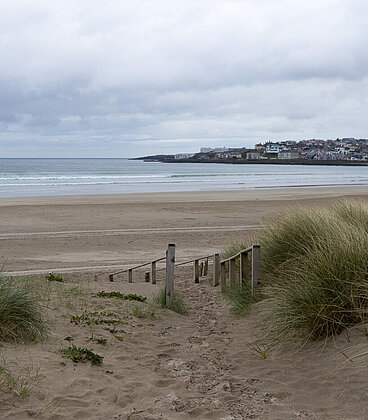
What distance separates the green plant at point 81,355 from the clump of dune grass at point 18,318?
46 centimetres

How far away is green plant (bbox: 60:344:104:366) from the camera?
5270 mm

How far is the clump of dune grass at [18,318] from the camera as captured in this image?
5.54 metres

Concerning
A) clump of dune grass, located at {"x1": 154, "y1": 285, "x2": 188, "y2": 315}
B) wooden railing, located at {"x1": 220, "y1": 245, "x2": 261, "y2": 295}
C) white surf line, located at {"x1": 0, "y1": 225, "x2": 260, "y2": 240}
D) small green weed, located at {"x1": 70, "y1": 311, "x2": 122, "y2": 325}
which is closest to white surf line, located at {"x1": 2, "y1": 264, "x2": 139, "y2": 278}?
wooden railing, located at {"x1": 220, "y1": 245, "x2": 261, "y2": 295}

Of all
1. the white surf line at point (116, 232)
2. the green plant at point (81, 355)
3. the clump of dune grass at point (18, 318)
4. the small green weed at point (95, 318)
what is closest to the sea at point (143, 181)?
the white surf line at point (116, 232)

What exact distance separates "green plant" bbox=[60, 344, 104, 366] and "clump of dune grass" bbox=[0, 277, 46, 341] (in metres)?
0.46

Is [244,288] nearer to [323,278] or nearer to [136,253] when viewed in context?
[323,278]

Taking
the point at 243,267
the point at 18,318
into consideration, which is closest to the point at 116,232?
the point at 243,267

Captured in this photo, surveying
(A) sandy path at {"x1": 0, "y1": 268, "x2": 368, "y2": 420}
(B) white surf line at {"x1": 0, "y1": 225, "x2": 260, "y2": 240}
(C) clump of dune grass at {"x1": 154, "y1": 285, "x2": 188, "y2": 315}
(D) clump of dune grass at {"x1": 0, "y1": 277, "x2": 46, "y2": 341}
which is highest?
(D) clump of dune grass at {"x1": 0, "y1": 277, "x2": 46, "y2": 341}

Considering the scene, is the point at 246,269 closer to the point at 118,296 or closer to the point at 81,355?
the point at 118,296

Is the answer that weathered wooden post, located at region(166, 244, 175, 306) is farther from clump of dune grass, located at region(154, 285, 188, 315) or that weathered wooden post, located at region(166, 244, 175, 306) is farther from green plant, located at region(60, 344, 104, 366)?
green plant, located at region(60, 344, 104, 366)

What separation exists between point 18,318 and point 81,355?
2.97ft

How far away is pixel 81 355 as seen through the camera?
5.35m

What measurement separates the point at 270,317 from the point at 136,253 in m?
9.64

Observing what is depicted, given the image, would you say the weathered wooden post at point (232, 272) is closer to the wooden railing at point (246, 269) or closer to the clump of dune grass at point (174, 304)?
the wooden railing at point (246, 269)
